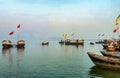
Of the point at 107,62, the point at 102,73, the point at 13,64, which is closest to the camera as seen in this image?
the point at 102,73

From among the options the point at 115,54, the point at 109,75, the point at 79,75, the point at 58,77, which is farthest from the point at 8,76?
the point at 115,54

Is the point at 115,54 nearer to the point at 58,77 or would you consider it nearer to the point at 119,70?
the point at 119,70

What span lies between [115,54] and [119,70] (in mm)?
6378

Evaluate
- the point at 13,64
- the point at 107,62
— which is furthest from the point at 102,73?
the point at 13,64

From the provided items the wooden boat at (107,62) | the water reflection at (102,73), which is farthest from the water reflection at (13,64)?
the wooden boat at (107,62)

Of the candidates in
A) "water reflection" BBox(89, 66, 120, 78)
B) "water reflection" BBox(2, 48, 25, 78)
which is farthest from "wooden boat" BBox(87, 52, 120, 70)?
"water reflection" BBox(2, 48, 25, 78)

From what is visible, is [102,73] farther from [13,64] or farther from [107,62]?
[13,64]

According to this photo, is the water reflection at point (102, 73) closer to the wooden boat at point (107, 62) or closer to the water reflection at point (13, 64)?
the wooden boat at point (107, 62)

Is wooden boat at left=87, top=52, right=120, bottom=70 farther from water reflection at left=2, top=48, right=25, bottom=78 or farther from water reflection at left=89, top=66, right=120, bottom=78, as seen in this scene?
water reflection at left=2, top=48, right=25, bottom=78

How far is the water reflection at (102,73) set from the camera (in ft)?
91.0

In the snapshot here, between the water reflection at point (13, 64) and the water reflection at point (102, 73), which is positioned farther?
the water reflection at point (102, 73)

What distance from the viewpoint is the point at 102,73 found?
2916 cm

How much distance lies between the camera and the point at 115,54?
36.0 meters

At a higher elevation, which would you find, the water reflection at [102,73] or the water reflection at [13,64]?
the water reflection at [13,64]
